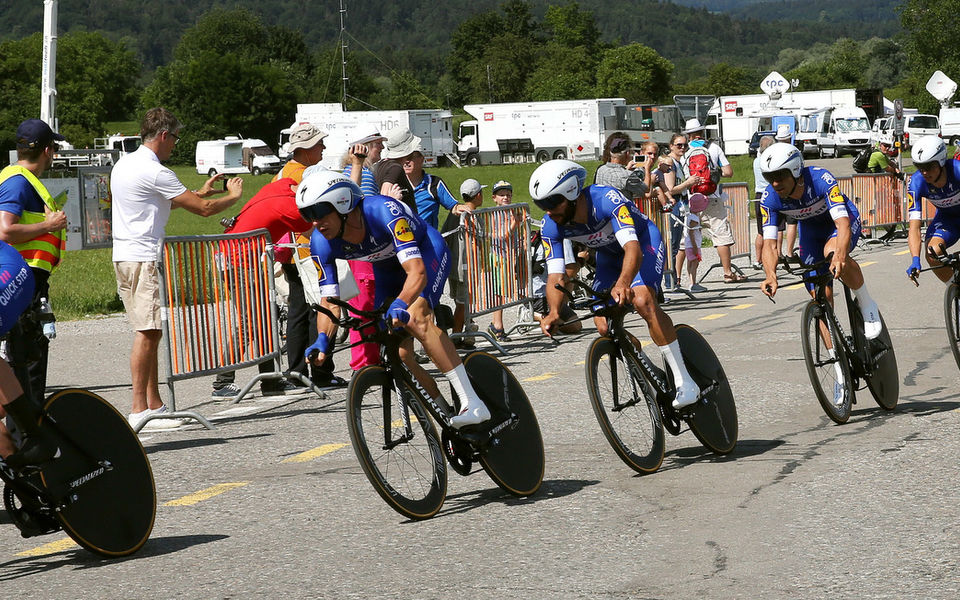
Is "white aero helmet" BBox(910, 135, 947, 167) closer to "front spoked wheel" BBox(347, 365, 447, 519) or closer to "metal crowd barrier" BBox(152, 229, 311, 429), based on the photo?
"metal crowd barrier" BBox(152, 229, 311, 429)

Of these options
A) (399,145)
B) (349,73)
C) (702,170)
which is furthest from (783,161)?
(349,73)

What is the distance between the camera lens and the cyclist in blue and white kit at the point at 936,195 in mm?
10562

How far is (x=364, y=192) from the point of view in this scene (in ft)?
35.2

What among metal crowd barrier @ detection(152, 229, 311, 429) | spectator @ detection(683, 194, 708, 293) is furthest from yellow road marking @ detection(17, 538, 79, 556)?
spectator @ detection(683, 194, 708, 293)

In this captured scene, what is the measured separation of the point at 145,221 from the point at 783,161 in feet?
14.5

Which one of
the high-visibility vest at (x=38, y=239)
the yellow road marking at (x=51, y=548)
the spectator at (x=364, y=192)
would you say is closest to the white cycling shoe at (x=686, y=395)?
the spectator at (x=364, y=192)

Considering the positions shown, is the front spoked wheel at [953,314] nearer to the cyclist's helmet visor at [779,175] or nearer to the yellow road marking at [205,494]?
the cyclist's helmet visor at [779,175]

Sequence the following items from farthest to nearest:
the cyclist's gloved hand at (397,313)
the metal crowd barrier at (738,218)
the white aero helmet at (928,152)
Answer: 1. the metal crowd barrier at (738,218)
2. the white aero helmet at (928,152)
3. the cyclist's gloved hand at (397,313)

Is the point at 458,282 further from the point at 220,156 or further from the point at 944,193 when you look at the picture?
the point at 220,156

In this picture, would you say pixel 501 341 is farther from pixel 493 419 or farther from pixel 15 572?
pixel 15 572

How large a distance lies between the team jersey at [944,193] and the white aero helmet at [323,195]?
576cm

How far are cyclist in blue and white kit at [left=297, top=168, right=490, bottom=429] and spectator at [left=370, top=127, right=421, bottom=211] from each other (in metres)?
4.83

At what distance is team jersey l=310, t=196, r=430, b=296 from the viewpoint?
21.9 ft

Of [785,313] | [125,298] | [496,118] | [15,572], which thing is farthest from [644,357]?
[496,118]
